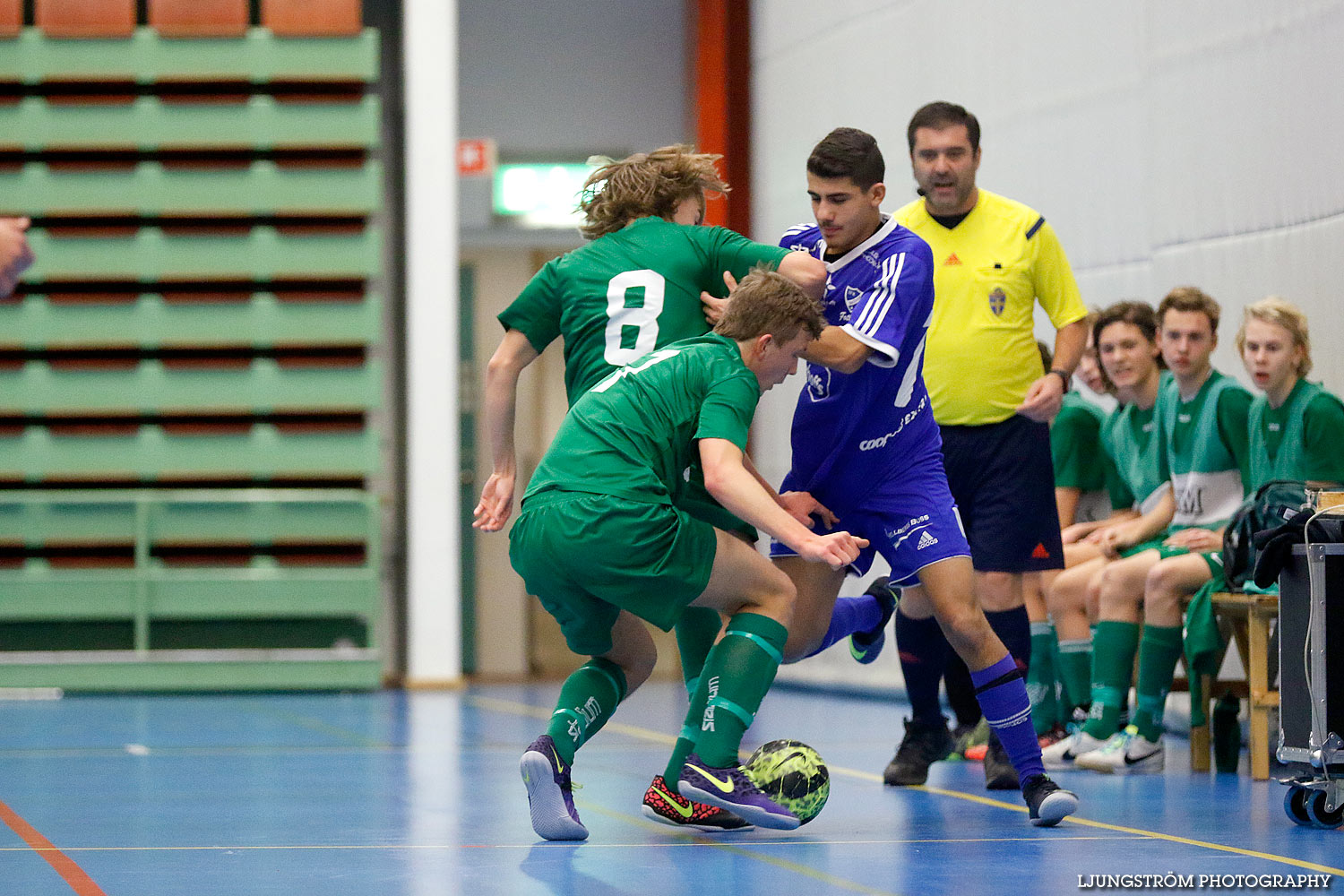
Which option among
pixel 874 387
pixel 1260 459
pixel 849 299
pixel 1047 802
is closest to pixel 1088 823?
pixel 1047 802

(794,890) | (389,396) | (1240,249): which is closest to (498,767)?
(794,890)

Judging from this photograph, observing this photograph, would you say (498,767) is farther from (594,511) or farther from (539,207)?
(539,207)

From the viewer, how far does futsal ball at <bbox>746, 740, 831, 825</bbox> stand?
4.19 m

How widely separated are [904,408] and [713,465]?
95 centimetres

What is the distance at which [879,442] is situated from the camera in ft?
14.8

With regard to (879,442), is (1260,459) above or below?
below

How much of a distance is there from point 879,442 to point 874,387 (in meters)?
0.15

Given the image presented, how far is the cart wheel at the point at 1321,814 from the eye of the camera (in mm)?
4352

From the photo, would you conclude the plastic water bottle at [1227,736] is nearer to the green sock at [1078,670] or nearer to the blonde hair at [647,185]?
the green sock at [1078,670]

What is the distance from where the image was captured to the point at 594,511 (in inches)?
152

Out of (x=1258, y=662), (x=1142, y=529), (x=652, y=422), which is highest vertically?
(x=652, y=422)

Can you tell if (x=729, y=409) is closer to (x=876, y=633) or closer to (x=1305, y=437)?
(x=876, y=633)

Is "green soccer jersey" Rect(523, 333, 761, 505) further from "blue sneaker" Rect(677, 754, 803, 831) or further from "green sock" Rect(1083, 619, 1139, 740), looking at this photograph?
"green sock" Rect(1083, 619, 1139, 740)

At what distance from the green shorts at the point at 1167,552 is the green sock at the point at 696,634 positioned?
6.68ft
